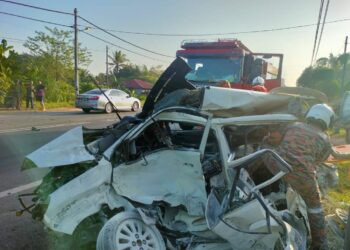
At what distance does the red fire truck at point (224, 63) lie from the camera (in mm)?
10564

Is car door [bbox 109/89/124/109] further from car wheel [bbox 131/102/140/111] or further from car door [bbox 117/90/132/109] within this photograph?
car wheel [bbox 131/102/140/111]

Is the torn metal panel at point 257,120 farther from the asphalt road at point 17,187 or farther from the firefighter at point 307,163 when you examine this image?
the asphalt road at point 17,187

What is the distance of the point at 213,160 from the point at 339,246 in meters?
1.82

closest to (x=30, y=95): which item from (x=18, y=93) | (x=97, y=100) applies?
(x=18, y=93)

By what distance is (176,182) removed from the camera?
3.74m

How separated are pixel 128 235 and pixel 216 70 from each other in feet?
26.2

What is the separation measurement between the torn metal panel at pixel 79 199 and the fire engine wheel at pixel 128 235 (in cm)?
24

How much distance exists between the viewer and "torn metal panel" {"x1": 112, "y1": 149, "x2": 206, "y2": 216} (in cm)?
363

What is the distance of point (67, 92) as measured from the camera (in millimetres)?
32062

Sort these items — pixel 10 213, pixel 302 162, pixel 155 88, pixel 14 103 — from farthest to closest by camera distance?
pixel 14 103 < pixel 10 213 < pixel 155 88 < pixel 302 162

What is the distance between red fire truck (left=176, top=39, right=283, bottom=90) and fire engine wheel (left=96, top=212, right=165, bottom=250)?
281 inches

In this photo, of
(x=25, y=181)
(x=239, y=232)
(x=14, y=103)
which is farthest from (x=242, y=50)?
(x=14, y=103)

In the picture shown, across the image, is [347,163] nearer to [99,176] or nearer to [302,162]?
[302,162]

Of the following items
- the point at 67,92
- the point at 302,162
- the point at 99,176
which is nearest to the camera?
the point at 99,176
